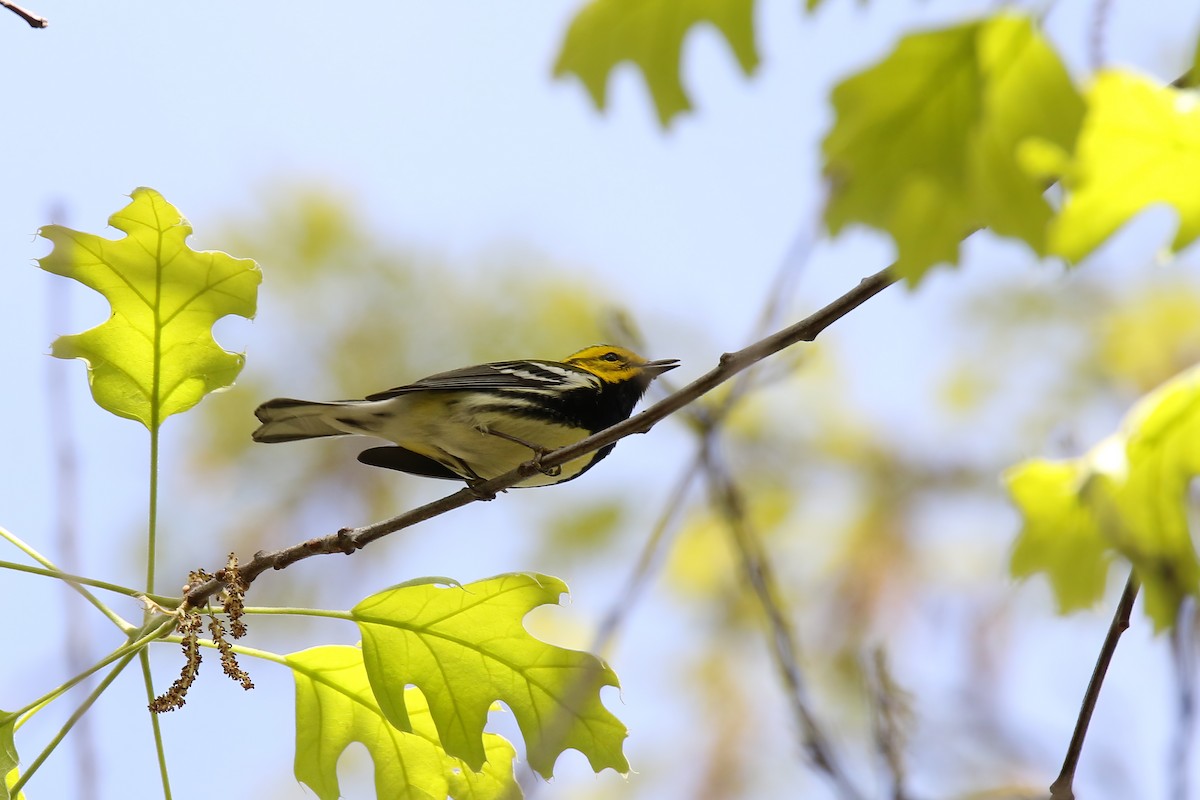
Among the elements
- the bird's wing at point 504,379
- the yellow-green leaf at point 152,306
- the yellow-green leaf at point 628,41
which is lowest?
the yellow-green leaf at point 628,41

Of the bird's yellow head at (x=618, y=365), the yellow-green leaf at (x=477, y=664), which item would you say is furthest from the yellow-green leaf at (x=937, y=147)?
the bird's yellow head at (x=618, y=365)

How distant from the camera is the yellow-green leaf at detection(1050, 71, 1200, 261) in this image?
1.06 metres

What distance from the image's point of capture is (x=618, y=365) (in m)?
4.27

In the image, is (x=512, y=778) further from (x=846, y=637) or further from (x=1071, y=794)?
(x=846, y=637)

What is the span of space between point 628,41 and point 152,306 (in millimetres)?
1200

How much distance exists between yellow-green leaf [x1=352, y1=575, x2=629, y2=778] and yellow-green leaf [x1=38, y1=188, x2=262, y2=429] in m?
0.58

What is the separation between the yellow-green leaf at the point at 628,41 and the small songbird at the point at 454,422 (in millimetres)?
2013

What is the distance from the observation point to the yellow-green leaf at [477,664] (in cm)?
193

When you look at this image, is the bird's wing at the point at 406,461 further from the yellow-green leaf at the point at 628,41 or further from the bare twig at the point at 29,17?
the yellow-green leaf at the point at 628,41

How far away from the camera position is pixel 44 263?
1.96m

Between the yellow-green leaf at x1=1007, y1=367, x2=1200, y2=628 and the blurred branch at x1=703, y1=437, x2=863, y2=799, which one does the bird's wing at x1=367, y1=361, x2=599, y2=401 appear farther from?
the yellow-green leaf at x1=1007, y1=367, x2=1200, y2=628

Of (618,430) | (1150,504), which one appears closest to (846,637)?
(618,430)

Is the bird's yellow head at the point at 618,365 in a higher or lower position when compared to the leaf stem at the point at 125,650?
Answer: higher

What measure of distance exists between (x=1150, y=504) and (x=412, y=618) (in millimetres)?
1242
